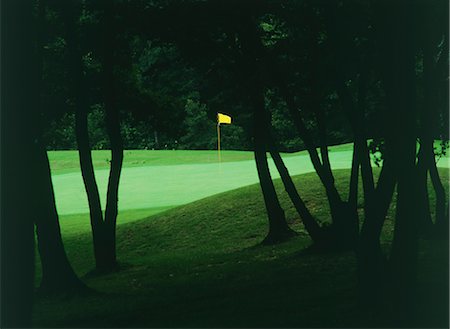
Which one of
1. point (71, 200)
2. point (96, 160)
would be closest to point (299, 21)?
point (71, 200)

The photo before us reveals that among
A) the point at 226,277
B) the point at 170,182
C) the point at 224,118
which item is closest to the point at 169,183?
the point at 170,182

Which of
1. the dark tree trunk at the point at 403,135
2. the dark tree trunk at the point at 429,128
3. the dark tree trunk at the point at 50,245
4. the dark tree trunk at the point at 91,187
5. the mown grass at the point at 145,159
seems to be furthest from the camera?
the mown grass at the point at 145,159

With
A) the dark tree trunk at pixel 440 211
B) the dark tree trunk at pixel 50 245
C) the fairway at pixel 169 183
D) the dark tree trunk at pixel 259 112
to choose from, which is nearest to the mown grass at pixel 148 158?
the fairway at pixel 169 183

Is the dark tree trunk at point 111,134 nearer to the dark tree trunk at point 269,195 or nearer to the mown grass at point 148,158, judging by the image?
the dark tree trunk at point 269,195

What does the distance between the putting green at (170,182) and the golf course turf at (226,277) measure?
817 cm

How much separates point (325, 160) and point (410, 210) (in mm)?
8339

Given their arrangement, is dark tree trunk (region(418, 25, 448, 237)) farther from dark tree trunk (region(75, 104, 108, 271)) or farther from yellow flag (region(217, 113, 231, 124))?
yellow flag (region(217, 113, 231, 124))

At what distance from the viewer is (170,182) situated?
46.2 meters

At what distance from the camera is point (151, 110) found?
2438 centimetres

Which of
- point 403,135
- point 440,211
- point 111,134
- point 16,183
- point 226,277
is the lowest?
point 226,277

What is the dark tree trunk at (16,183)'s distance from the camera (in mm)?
10055

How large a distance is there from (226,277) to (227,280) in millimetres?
594

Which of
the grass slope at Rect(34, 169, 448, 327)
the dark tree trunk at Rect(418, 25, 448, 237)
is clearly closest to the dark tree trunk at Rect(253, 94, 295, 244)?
the grass slope at Rect(34, 169, 448, 327)

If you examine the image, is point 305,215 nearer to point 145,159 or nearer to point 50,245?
point 50,245
